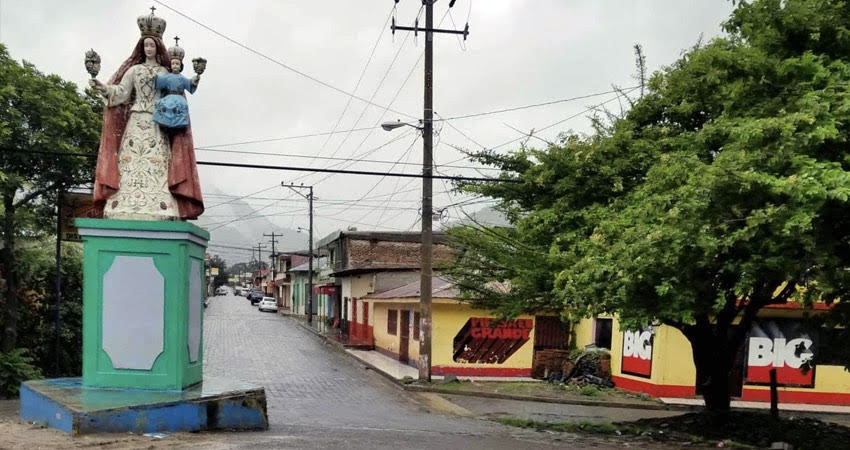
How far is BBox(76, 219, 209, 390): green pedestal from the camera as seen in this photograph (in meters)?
9.62

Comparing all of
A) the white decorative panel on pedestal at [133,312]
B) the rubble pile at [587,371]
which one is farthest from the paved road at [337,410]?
the rubble pile at [587,371]

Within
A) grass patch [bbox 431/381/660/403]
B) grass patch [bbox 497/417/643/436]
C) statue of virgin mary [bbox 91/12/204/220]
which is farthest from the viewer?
grass patch [bbox 431/381/660/403]

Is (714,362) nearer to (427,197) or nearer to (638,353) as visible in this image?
(638,353)

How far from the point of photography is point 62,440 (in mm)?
7461

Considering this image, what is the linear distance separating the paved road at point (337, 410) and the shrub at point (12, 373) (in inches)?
186

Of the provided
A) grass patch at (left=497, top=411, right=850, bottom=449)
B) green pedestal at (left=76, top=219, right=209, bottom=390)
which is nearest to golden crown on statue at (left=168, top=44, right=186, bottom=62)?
green pedestal at (left=76, top=219, right=209, bottom=390)

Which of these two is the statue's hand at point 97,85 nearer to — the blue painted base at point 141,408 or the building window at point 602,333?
the blue painted base at point 141,408

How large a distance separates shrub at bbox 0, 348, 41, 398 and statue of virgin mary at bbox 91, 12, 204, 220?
7219mm

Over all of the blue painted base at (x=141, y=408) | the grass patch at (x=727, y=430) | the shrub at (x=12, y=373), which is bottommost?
the grass patch at (x=727, y=430)

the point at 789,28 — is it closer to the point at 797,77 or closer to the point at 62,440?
the point at 797,77

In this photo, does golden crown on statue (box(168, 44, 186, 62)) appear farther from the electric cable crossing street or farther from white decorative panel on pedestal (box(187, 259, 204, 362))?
the electric cable crossing street

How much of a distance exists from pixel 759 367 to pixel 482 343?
327 inches

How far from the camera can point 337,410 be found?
1521 cm

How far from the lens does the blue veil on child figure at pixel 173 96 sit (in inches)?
396
